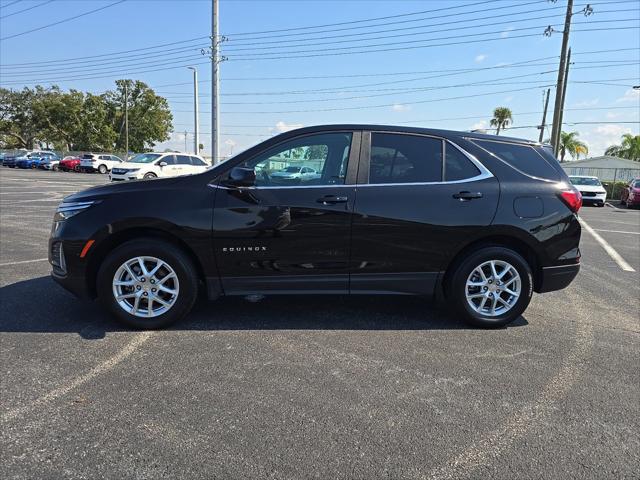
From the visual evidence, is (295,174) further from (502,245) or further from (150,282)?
(502,245)

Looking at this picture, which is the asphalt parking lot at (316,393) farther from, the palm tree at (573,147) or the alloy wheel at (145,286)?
the palm tree at (573,147)

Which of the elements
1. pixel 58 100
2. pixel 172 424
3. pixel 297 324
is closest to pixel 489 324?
pixel 297 324

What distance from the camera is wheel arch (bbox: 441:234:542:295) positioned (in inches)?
175

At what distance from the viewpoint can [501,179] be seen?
4.39 m

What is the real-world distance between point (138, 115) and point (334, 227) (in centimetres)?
7167

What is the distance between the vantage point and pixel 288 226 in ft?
13.6

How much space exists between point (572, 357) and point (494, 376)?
0.85 m

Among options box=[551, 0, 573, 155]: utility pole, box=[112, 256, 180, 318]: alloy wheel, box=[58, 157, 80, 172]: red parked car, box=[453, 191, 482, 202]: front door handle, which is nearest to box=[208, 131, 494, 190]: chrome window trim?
box=[453, 191, 482, 202]: front door handle

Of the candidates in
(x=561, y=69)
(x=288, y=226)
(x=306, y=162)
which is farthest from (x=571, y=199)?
(x=561, y=69)

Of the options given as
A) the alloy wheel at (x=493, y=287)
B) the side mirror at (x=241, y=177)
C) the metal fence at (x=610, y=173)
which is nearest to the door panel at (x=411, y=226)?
the alloy wheel at (x=493, y=287)

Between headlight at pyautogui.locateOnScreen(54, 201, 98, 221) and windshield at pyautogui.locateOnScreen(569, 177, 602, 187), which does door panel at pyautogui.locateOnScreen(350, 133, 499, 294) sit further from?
windshield at pyautogui.locateOnScreen(569, 177, 602, 187)

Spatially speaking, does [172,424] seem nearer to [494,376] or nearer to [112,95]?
[494,376]

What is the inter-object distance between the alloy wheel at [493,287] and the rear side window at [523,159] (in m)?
0.91

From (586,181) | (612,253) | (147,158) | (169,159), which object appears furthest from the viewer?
(147,158)
